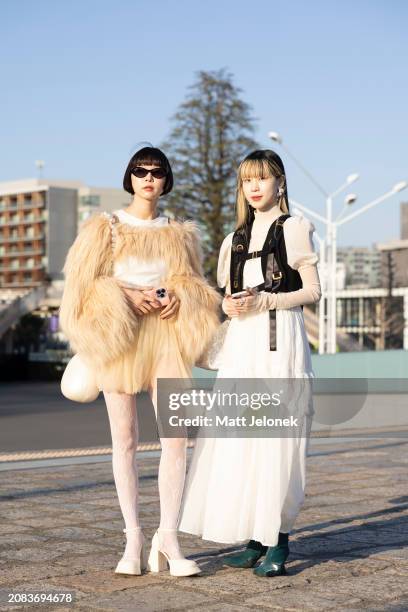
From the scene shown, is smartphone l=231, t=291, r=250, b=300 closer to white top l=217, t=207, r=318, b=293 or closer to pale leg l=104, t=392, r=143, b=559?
white top l=217, t=207, r=318, b=293

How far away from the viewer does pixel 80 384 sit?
482 centimetres

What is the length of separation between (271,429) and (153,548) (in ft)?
2.36

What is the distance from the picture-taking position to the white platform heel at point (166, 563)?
4.67 meters

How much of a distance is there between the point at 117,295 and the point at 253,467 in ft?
2.97

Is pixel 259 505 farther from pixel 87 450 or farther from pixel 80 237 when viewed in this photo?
pixel 87 450

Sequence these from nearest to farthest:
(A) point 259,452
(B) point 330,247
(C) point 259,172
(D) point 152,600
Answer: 1. (D) point 152,600
2. (A) point 259,452
3. (C) point 259,172
4. (B) point 330,247

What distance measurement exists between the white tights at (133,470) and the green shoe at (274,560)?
365mm

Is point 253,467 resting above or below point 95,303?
below

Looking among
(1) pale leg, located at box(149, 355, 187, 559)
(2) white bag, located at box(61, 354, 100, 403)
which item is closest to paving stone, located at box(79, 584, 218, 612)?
(1) pale leg, located at box(149, 355, 187, 559)

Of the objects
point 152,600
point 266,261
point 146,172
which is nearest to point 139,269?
point 146,172

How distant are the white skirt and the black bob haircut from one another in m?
0.70

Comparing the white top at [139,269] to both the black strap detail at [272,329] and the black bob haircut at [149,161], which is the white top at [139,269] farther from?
the black strap detail at [272,329]

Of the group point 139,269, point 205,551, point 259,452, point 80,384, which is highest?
point 139,269

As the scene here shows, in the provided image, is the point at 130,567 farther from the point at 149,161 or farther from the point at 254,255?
the point at 149,161
